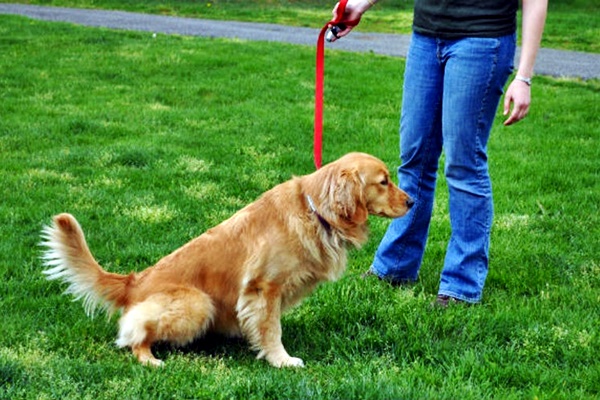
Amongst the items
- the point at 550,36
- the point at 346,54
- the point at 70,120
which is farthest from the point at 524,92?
the point at 550,36

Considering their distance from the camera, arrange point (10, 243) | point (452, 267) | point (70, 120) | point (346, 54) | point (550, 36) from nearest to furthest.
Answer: point (452, 267)
point (10, 243)
point (70, 120)
point (346, 54)
point (550, 36)

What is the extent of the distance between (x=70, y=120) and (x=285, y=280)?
585 centimetres

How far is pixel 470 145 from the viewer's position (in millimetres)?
4441

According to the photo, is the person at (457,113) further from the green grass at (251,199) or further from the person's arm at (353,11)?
the green grass at (251,199)

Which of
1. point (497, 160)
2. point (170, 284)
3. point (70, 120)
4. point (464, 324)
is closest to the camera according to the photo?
point (170, 284)

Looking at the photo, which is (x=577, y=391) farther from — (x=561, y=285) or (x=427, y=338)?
(x=561, y=285)

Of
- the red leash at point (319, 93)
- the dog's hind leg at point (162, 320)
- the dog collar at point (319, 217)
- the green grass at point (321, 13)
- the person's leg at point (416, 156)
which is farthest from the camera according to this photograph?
the green grass at point (321, 13)

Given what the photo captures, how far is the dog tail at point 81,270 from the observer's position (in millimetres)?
3896

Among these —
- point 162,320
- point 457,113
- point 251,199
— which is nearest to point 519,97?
point 457,113

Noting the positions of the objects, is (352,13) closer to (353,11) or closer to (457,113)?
(353,11)

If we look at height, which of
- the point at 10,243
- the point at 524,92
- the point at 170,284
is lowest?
the point at 10,243

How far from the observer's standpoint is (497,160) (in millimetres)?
7938

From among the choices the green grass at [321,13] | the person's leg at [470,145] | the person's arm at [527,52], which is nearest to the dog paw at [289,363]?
the person's leg at [470,145]

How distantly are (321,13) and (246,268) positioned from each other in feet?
61.7
